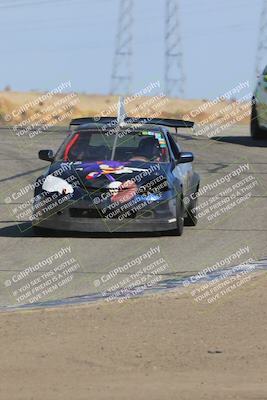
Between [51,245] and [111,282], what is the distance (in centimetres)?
243

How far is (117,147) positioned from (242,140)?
484 inches

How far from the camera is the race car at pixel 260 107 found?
80.1 feet

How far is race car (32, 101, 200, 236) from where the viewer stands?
13.8 meters

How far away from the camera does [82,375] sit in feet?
23.8

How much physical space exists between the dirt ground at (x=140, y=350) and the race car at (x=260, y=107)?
1457 cm

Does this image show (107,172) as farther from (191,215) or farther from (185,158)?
(191,215)

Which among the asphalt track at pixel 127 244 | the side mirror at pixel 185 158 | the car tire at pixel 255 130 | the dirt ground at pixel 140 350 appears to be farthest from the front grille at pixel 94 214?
the car tire at pixel 255 130

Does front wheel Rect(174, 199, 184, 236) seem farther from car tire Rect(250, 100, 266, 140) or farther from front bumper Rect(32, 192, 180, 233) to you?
car tire Rect(250, 100, 266, 140)

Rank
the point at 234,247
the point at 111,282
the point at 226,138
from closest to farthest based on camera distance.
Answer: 1. the point at 111,282
2. the point at 234,247
3. the point at 226,138

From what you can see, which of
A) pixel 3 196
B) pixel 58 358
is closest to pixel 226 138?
pixel 3 196

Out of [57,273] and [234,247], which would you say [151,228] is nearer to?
[234,247]

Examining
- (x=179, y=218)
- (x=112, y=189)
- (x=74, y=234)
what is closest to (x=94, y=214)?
(x=112, y=189)

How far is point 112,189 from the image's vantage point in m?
14.0

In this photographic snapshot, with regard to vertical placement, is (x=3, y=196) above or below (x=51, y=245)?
below
